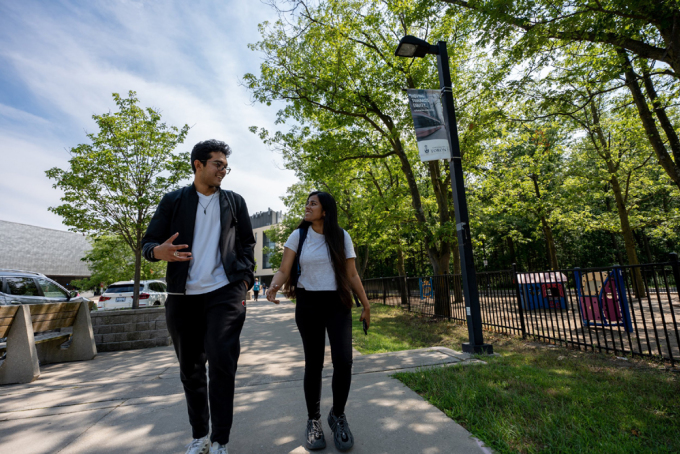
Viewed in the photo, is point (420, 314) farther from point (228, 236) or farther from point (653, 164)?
point (653, 164)

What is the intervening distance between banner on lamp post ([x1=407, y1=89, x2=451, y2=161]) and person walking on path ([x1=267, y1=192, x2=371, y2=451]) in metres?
3.34

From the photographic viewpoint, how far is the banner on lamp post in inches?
221

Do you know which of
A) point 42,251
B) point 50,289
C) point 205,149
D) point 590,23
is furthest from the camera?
point 42,251

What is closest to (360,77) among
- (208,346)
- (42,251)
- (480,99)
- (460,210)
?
(480,99)

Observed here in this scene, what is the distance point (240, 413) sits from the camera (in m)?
3.00

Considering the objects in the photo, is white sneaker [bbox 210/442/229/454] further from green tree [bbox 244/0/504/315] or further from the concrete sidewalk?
green tree [bbox 244/0/504/315]

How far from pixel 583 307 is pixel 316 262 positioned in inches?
288

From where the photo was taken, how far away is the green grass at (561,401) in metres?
2.35

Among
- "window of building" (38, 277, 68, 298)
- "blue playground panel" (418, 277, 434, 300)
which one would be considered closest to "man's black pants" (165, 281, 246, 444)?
"window of building" (38, 277, 68, 298)

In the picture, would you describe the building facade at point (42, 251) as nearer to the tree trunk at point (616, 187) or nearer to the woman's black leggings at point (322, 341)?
the woman's black leggings at point (322, 341)

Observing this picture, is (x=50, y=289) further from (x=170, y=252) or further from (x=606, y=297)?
(x=606, y=297)

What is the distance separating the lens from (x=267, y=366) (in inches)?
199

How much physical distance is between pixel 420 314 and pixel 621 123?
10253 mm

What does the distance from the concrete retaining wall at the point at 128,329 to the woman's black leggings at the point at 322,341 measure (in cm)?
660
